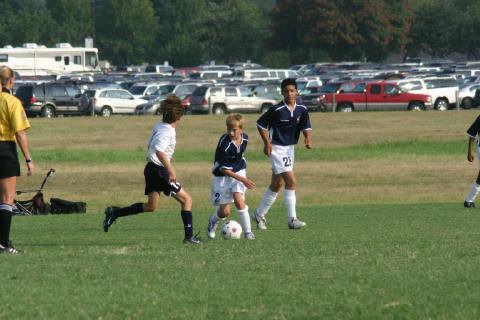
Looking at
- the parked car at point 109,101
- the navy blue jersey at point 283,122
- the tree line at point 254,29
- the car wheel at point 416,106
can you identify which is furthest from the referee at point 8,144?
the tree line at point 254,29

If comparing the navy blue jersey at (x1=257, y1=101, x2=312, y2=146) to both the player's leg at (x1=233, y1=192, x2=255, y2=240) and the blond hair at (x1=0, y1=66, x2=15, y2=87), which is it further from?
the blond hair at (x1=0, y1=66, x2=15, y2=87)

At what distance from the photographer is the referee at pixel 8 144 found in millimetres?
12359

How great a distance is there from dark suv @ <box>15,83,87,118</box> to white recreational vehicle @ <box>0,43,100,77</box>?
34085 millimetres

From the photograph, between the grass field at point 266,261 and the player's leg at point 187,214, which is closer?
the grass field at point 266,261

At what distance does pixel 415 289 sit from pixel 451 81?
55265 mm

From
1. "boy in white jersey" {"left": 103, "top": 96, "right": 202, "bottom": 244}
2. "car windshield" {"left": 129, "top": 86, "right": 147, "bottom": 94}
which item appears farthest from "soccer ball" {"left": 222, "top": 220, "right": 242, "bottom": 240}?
"car windshield" {"left": 129, "top": 86, "right": 147, "bottom": 94}

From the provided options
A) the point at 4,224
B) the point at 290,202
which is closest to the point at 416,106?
the point at 290,202

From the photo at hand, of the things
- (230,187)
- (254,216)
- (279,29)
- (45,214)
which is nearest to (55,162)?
(45,214)

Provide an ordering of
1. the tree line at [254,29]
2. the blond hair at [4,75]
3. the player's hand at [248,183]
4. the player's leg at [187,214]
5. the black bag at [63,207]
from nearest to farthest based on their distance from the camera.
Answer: the blond hair at [4,75] → the player's leg at [187,214] → the player's hand at [248,183] → the black bag at [63,207] → the tree line at [254,29]

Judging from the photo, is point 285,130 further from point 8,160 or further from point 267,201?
point 8,160

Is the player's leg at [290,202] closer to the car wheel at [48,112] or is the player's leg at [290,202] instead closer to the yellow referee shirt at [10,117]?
the yellow referee shirt at [10,117]

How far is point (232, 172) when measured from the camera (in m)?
14.5

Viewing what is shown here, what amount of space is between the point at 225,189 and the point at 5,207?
306 centimetres

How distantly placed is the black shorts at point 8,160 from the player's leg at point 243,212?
300cm
